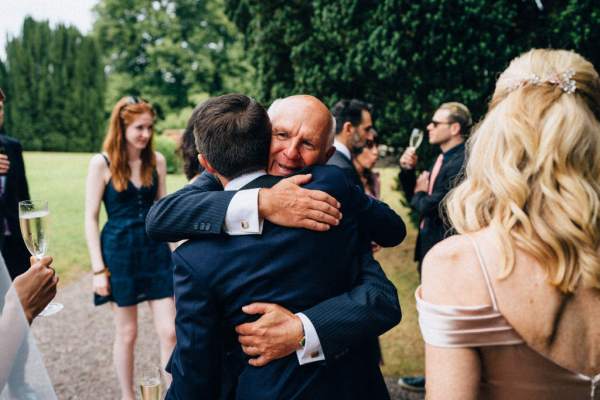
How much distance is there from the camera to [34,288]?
1.99m

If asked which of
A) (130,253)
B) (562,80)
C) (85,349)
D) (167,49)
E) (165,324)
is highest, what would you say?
(167,49)

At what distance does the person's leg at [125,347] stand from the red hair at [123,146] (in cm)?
96

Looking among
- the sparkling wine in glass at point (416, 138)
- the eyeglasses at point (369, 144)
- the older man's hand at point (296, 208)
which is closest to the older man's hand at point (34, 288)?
the older man's hand at point (296, 208)

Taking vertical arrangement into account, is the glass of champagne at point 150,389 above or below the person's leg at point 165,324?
above

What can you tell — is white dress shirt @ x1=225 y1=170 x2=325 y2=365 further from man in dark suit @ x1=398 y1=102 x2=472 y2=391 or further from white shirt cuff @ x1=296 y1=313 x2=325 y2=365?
man in dark suit @ x1=398 y1=102 x2=472 y2=391

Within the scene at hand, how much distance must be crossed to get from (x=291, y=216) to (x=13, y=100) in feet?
112

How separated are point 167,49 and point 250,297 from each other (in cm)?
3607

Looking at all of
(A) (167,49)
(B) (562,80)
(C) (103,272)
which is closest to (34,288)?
(B) (562,80)

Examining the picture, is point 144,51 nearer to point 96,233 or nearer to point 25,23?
point 25,23

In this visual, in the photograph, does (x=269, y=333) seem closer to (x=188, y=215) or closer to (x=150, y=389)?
(x=188, y=215)

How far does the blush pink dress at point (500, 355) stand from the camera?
1.35 meters

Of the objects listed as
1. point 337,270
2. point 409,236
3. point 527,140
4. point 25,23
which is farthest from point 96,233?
point 25,23

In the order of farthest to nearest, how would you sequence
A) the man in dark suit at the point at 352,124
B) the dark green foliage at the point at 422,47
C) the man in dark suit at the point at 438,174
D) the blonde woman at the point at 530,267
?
the dark green foliage at the point at 422,47 → the man in dark suit at the point at 438,174 → the man in dark suit at the point at 352,124 → the blonde woman at the point at 530,267

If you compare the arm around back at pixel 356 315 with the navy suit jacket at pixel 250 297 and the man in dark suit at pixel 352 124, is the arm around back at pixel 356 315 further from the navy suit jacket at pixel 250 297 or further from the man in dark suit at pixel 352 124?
the man in dark suit at pixel 352 124
